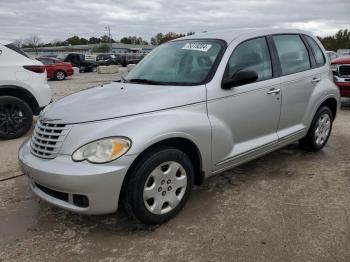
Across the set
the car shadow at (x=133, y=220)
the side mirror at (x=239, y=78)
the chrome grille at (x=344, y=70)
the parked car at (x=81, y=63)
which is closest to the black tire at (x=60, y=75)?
the parked car at (x=81, y=63)

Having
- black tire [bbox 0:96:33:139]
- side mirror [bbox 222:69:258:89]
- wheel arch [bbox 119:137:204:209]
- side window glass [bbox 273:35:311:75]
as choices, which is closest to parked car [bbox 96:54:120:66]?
black tire [bbox 0:96:33:139]

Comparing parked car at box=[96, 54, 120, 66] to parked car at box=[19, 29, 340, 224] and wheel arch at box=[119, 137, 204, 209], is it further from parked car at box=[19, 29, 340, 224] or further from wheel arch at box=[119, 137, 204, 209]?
wheel arch at box=[119, 137, 204, 209]

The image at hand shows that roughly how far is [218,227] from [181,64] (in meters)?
1.73

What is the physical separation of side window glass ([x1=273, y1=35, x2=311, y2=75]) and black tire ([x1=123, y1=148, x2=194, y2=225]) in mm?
1948

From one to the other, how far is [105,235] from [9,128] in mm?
4040

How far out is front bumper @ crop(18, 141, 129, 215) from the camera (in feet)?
9.16

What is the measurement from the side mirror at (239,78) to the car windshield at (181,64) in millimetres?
198

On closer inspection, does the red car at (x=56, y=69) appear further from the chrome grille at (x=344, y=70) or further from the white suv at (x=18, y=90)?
the chrome grille at (x=344, y=70)

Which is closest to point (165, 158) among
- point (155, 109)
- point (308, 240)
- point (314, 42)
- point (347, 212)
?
point (155, 109)

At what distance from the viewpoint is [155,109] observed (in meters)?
3.16

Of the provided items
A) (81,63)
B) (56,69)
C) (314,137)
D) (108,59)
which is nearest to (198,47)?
(314,137)

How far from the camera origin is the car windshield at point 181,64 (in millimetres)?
3670

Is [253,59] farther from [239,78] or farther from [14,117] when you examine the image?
[14,117]

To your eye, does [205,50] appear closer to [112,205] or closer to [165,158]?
[165,158]
